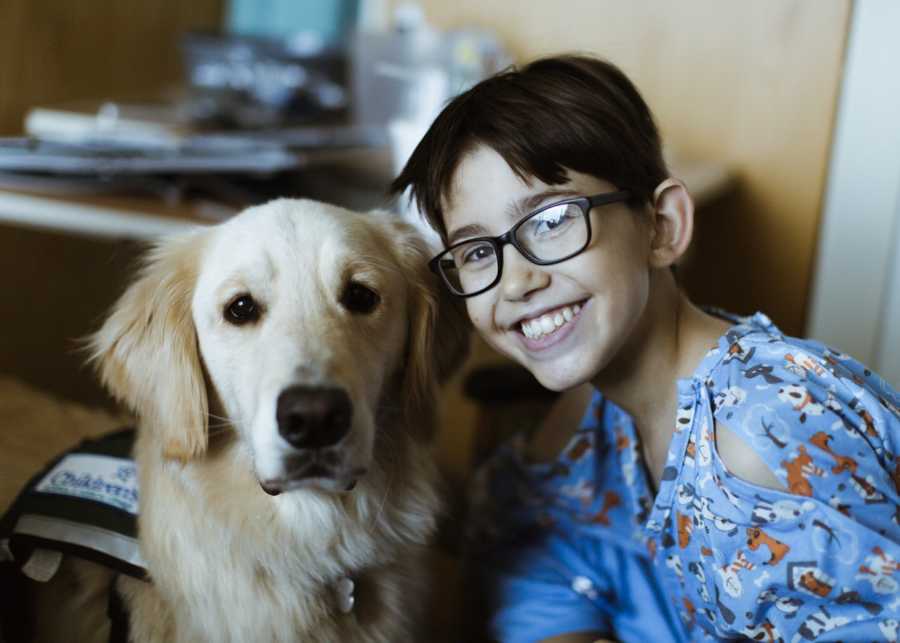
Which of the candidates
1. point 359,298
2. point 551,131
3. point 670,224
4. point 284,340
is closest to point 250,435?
point 284,340

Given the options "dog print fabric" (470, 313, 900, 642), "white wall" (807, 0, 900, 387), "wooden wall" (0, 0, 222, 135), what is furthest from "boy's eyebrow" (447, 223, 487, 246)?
"white wall" (807, 0, 900, 387)

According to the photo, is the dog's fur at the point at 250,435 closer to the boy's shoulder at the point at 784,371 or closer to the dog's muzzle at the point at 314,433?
the dog's muzzle at the point at 314,433

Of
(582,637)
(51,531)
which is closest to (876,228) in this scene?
(582,637)

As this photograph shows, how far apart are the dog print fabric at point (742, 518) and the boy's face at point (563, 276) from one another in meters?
0.15

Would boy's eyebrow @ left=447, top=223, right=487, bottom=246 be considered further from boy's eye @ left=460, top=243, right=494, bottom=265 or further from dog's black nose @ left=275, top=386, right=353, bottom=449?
dog's black nose @ left=275, top=386, right=353, bottom=449

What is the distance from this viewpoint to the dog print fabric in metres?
1.07

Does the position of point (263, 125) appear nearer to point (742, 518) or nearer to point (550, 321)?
point (550, 321)

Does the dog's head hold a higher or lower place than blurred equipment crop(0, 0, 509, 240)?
lower

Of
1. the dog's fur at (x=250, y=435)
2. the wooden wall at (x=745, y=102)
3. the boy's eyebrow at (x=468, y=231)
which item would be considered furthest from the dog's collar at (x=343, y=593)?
the wooden wall at (x=745, y=102)

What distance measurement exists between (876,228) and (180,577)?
78.6 inches

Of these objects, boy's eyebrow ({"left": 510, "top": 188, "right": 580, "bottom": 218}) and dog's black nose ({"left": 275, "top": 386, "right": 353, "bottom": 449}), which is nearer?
dog's black nose ({"left": 275, "top": 386, "right": 353, "bottom": 449})

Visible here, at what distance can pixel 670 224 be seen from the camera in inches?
52.0

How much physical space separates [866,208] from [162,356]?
6.31 feet

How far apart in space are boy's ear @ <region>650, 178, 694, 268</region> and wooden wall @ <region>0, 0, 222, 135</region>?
1612 millimetres
